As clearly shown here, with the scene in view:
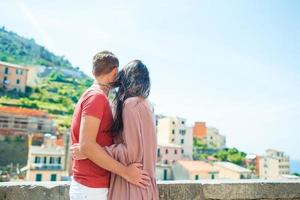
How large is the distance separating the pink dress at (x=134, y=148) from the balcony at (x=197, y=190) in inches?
27.7

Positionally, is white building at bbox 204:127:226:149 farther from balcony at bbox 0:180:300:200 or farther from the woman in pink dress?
the woman in pink dress

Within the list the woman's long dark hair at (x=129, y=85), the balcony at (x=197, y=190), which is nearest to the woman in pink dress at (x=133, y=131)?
the woman's long dark hair at (x=129, y=85)

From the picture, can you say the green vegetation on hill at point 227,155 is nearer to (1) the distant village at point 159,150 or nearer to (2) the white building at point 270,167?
(1) the distant village at point 159,150

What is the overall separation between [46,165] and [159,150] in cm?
1611

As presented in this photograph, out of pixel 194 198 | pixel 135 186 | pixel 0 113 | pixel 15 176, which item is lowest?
pixel 15 176

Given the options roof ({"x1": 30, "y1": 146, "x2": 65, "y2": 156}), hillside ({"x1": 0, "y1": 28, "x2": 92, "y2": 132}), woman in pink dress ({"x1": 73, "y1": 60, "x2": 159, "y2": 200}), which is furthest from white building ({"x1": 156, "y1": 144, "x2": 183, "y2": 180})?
woman in pink dress ({"x1": 73, "y1": 60, "x2": 159, "y2": 200})

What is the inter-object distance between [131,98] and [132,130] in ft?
0.64

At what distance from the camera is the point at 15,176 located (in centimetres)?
3481

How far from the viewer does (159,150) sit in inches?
1736

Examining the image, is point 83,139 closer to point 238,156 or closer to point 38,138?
point 38,138

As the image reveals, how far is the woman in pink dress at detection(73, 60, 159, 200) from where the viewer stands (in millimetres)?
1896

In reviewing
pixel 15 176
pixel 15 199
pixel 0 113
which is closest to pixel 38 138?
pixel 0 113

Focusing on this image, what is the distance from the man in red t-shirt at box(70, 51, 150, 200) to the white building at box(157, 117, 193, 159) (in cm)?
4900

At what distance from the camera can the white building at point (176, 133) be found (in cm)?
5134
